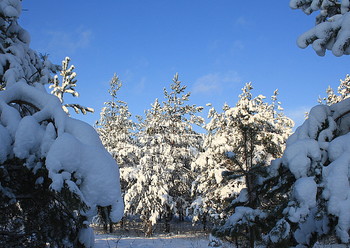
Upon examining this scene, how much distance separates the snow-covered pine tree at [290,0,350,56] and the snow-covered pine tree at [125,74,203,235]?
Answer: 54.7ft

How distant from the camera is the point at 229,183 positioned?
16188 millimetres

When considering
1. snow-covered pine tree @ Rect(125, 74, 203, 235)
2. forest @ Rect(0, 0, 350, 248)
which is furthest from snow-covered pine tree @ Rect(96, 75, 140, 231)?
forest @ Rect(0, 0, 350, 248)

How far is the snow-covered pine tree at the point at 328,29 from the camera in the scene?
4.07 meters

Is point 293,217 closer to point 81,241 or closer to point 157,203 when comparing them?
point 81,241

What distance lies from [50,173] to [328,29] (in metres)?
4.66

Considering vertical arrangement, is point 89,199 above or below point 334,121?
below

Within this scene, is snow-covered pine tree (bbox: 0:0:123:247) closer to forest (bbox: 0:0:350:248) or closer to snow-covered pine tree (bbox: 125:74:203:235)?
forest (bbox: 0:0:350:248)

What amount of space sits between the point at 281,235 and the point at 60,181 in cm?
296

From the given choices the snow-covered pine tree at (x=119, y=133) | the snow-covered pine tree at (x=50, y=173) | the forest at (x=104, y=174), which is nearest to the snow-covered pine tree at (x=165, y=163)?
the snow-covered pine tree at (x=119, y=133)

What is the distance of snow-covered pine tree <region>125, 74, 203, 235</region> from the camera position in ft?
67.7

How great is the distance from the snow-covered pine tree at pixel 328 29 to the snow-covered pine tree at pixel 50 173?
3812 mm

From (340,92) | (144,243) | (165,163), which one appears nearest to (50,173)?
(144,243)

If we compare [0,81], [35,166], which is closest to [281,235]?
[35,166]

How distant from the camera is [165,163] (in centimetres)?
2219
